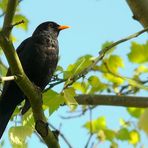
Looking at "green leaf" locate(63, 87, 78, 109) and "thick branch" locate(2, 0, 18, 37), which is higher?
"thick branch" locate(2, 0, 18, 37)

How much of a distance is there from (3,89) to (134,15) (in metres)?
1.39

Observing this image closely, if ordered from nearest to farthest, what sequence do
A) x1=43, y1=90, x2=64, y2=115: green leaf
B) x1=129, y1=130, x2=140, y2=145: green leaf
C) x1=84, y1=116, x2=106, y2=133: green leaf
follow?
1. x1=43, y1=90, x2=64, y2=115: green leaf
2. x1=84, y1=116, x2=106, y2=133: green leaf
3. x1=129, y1=130, x2=140, y2=145: green leaf

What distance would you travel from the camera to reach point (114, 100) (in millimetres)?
3494

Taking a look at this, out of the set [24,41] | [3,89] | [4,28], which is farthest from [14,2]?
[24,41]

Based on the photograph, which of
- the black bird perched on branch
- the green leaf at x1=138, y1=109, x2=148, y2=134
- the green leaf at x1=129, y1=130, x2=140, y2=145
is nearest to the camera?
the green leaf at x1=138, y1=109, x2=148, y2=134

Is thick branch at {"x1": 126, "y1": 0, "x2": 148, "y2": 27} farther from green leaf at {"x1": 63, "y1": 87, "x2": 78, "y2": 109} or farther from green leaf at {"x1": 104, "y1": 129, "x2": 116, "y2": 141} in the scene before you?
green leaf at {"x1": 104, "y1": 129, "x2": 116, "y2": 141}

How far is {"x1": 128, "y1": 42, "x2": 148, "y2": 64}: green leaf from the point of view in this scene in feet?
10.6

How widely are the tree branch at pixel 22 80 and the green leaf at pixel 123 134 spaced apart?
1697 mm

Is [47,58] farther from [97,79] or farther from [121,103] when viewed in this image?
[121,103]

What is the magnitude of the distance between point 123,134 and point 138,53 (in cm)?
120

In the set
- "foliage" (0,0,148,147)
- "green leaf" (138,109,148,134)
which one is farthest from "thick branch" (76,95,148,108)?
"green leaf" (138,109,148,134)

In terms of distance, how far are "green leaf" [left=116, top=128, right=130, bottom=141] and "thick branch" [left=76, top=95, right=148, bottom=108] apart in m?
0.65

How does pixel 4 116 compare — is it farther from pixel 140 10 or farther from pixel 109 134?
pixel 140 10

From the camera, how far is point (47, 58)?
145 inches
